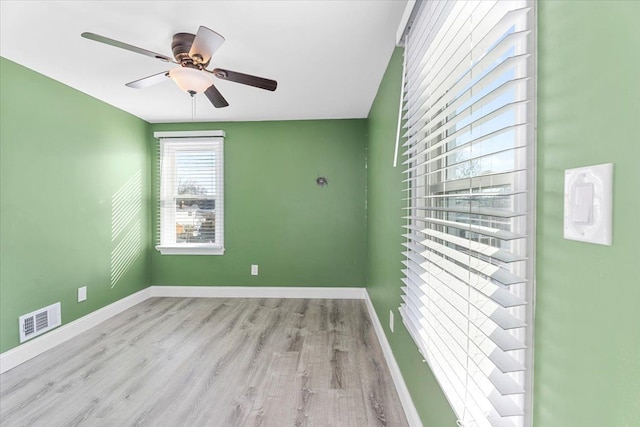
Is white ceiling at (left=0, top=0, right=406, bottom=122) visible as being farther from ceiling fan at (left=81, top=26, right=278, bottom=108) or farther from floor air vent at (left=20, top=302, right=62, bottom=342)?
floor air vent at (left=20, top=302, right=62, bottom=342)

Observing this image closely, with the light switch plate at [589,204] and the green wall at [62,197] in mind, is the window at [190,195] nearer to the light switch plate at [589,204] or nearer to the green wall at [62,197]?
the green wall at [62,197]

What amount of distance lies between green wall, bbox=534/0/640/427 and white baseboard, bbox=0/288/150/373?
3.35 m

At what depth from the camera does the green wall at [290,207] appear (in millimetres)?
4223

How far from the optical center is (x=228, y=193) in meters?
4.30

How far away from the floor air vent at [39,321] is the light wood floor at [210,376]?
0.67 ft

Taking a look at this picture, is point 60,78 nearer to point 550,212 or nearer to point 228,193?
point 228,193

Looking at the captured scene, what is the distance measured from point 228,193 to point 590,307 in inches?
162

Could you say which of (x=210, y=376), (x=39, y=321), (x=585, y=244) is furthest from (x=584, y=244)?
(x=39, y=321)

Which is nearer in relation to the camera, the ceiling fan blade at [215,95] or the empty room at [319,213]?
the empty room at [319,213]

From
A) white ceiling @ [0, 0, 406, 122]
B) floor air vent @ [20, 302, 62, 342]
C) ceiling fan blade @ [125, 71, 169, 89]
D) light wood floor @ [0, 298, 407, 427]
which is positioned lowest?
light wood floor @ [0, 298, 407, 427]

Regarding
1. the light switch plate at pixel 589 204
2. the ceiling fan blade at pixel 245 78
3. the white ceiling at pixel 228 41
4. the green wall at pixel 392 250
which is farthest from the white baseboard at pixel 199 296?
the white ceiling at pixel 228 41

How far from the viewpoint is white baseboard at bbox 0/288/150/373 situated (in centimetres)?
247

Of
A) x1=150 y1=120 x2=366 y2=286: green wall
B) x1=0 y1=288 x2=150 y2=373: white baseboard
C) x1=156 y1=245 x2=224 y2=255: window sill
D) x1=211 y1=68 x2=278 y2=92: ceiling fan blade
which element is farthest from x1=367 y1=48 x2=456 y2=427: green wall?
x1=0 y1=288 x2=150 y2=373: white baseboard

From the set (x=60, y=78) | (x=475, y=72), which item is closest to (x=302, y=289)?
(x=60, y=78)
